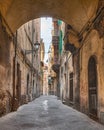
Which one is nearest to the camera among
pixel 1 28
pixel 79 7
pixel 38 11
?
pixel 1 28

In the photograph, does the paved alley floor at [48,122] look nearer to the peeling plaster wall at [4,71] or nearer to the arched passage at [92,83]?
the arched passage at [92,83]

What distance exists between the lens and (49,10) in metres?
10.9

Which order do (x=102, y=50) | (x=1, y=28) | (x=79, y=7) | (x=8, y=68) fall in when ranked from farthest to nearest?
(x=8, y=68)
(x=79, y=7)
(x=1, y=28)
(x=102, y=50)

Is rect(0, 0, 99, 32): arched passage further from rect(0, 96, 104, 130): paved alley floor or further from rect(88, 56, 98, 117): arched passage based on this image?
rect(0, 96, 104, 130): paved alley floor

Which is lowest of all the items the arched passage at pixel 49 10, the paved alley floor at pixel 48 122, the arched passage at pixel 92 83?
the paved alley floor at pixel 48 122

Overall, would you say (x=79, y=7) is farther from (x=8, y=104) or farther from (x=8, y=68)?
(x=8, y=104)

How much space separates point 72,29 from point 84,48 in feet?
6.61

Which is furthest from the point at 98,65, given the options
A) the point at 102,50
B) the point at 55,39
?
the point at 55,39

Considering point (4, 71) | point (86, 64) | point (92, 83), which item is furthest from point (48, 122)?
point (86, 64)

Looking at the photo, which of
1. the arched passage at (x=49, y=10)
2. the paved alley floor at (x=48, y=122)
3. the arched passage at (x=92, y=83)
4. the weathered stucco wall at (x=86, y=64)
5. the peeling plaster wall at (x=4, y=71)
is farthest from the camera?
the arched passage at (x=49, y=10)

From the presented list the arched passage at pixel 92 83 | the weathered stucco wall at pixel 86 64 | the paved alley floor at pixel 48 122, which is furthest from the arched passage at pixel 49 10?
the paved alley floor at pixel 48 122

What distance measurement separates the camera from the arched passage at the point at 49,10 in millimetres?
8745

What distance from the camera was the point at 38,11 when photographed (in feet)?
36.0

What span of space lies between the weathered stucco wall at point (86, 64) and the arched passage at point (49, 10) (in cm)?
88
